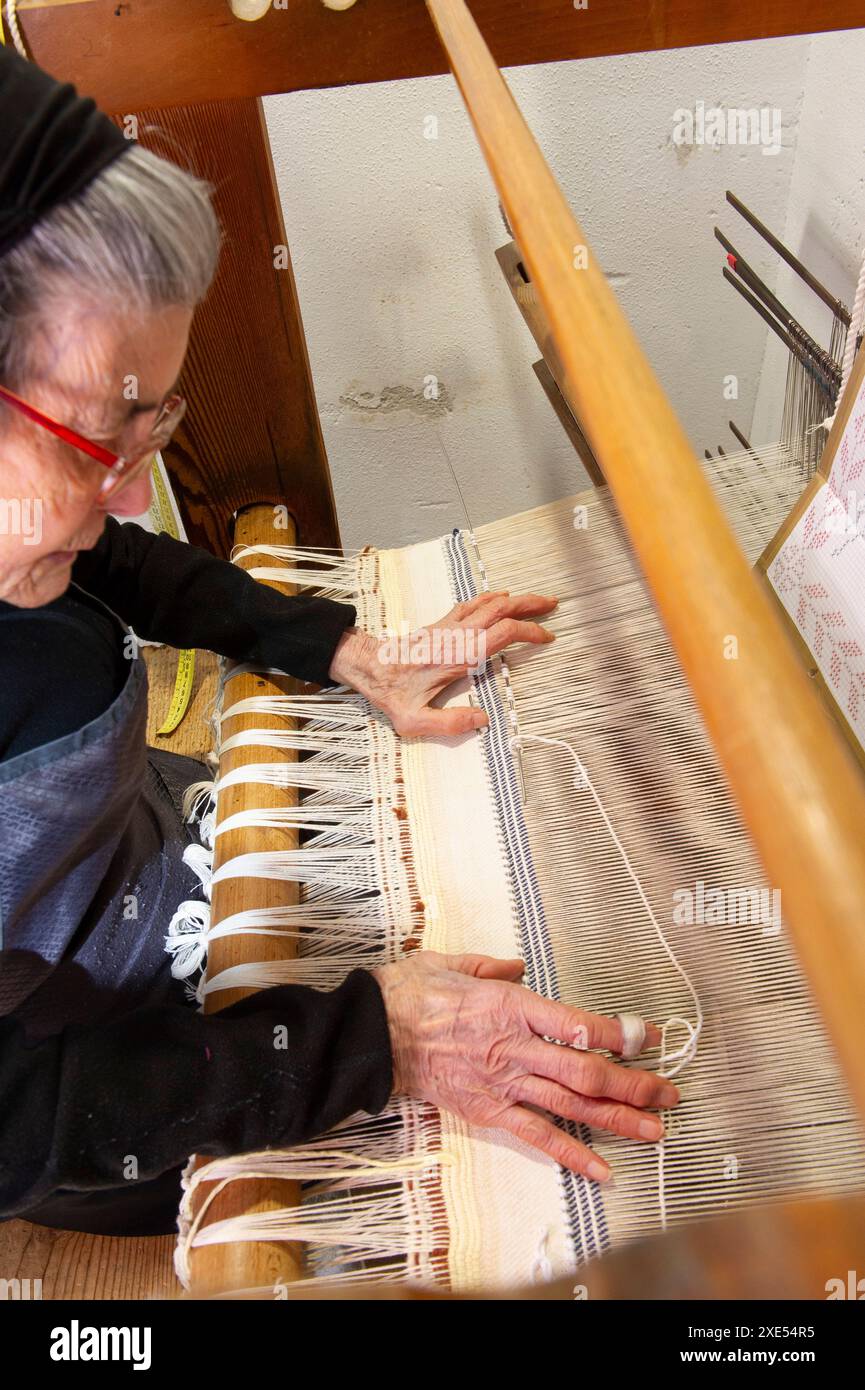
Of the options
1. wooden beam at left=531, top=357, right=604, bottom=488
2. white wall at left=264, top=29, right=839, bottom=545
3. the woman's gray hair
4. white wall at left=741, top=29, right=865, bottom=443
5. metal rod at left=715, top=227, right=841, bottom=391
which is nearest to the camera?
the woman's gray hair

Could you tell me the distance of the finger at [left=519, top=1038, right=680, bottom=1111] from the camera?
0.84 meters

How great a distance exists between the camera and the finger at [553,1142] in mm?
822

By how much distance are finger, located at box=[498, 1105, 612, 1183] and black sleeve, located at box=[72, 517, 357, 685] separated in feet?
1.89

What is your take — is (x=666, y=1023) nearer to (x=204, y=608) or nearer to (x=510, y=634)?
(x=510, y=634)

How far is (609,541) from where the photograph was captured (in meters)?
1.34

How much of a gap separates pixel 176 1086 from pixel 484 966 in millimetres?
273

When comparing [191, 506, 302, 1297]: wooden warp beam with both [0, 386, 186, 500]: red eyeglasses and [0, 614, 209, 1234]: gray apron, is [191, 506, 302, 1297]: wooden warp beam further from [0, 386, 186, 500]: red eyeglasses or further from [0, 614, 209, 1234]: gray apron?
[0, 386, 186, 500]: red eyeglasses

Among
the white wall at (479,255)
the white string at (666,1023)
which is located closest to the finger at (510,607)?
the white string at (666,1023)

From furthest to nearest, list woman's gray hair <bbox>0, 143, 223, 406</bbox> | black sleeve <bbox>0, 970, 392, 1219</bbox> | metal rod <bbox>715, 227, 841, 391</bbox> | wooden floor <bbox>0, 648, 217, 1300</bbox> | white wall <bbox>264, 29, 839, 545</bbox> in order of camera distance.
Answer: white wall <bbox>264, 29, 839, 545</bbox>
metal rod <bbox>715, 227, 841, 391</bbox>
wooden floor <bbox>0, 648, 217, 1300</bbox>
black sleeve <bbox>0, 970, 392, 1219</bbox>
woman's gray hair <bbox>0, 143, 223, 406</bbox>

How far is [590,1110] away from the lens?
2.78ft

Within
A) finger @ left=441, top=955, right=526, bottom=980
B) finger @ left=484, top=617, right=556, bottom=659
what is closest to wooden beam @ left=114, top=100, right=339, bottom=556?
finger @ left=484, top=617, right=556, bottom=659

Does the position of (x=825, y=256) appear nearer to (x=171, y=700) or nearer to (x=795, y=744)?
(x=171, y=700)

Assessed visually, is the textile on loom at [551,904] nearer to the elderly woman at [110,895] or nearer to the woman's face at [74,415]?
the elderly woman at [110,895]

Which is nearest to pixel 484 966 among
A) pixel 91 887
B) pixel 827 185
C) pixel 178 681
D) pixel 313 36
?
pixel 91 887
